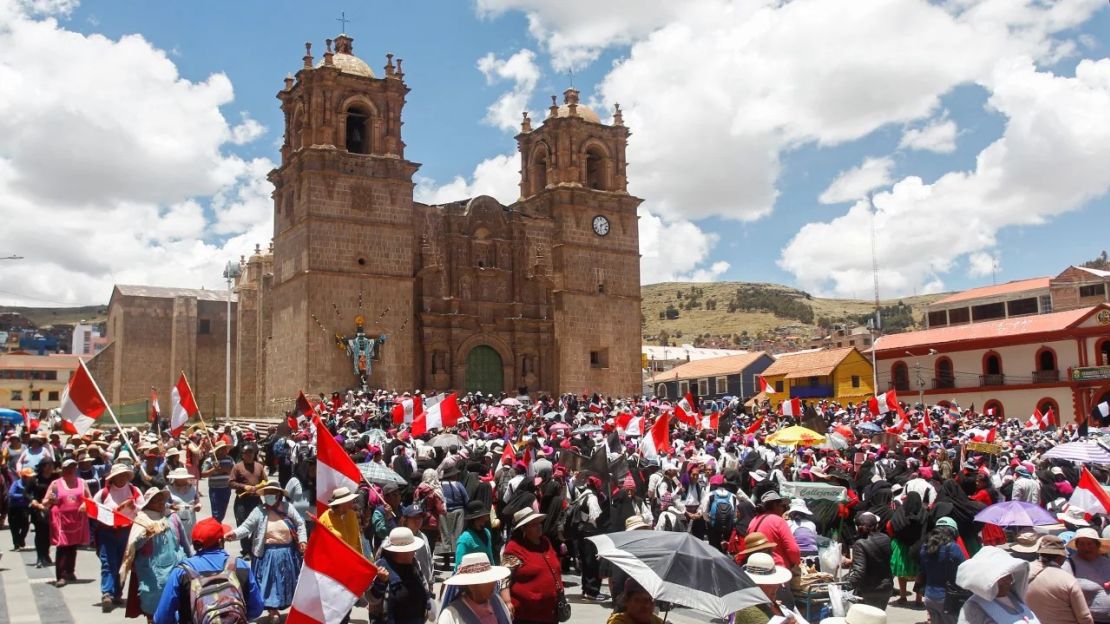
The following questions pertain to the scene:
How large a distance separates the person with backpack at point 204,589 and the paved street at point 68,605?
3.41 meters

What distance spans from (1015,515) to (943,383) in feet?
141

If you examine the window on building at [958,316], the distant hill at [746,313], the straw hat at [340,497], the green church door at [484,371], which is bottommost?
the straw hat at [340,497]

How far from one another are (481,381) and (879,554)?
30146 millimetres

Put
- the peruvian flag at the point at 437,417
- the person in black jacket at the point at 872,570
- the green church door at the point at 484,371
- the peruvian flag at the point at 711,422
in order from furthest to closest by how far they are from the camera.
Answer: the green church door at the point at 484,371
the peruvian flag at the point at 711,422
the peruvian flag at the point at 437,417
the person in black jacket at the point at 872,570

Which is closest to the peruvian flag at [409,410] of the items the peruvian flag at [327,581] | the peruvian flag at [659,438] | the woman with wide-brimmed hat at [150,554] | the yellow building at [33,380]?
the peruvian flag at [659,438]

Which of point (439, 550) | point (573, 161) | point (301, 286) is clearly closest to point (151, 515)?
point (439, 550)

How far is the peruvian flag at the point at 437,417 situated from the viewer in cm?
1844

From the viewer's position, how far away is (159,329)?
47.3 metres

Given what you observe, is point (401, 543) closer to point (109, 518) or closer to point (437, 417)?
point (109, 518)

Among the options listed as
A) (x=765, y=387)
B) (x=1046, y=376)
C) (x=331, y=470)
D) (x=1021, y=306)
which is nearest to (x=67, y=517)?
(x=331, y=470)

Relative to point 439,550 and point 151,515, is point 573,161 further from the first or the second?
point 151,515

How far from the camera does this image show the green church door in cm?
3778

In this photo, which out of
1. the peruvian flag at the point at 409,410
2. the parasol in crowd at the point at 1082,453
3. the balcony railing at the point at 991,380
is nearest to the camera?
the parasol in crowd at the point at 1082,453

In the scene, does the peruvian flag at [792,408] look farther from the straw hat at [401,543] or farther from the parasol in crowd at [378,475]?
the straw hat at [401,543]
